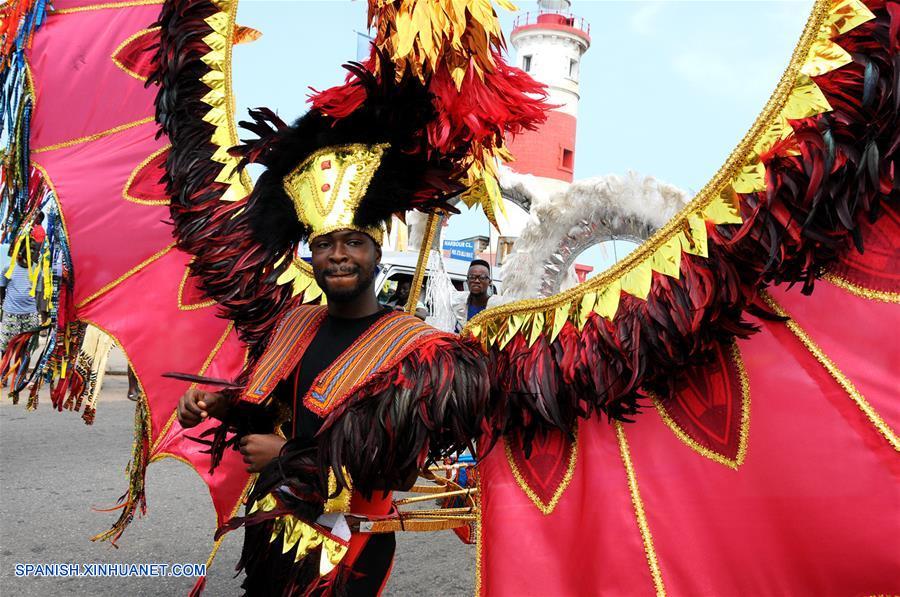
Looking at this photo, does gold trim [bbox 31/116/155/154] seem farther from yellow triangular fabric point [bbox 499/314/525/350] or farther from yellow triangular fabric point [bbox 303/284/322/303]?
yellow triangular fabric point [bbox 499/314/525/350]

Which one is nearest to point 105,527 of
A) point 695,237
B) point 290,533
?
point 290,533

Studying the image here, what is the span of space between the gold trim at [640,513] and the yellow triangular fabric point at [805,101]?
0.83m

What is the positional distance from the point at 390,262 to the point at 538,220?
423 centimetres

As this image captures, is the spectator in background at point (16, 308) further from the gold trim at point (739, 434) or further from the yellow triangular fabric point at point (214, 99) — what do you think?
the gold trim at point (739, 434)

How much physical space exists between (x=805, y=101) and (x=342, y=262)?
1.14 m

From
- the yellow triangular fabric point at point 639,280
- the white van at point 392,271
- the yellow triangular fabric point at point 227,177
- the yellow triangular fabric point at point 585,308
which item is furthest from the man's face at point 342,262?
the white van at point 392,271

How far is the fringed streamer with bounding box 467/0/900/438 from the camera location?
1475 millimetres

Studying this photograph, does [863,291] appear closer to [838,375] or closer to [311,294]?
[838,375]

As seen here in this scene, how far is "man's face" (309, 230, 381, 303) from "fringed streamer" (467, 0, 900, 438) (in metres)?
0.38

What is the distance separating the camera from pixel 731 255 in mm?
1603

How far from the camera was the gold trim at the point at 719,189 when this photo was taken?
1.56 metres

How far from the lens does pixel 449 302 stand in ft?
27.3

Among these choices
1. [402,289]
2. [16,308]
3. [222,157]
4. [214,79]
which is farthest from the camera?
[402,289]

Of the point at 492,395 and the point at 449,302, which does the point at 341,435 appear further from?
the point at 449,302
